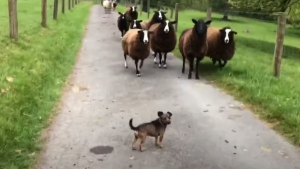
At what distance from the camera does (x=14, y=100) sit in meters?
8.00

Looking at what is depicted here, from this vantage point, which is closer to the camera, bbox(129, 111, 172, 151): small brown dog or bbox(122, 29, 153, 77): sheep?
bbox(129, 111, 172, 151): small brown dog

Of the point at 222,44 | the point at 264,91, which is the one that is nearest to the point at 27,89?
the point at 264,91

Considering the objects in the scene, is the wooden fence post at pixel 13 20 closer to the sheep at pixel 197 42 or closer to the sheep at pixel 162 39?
the sheep at pixel 162 39

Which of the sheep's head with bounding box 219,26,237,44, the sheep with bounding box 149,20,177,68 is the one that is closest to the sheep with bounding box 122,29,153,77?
the sheep with bounding box 149,20,177,68

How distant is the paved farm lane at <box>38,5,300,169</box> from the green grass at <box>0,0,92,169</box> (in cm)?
29

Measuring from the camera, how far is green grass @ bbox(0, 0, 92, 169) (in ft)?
20.3

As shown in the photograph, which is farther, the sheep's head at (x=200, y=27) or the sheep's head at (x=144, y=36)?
the sheep's head at (x=144, y=36)

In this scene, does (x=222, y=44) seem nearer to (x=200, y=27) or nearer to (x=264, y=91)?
(x=200, y=27)

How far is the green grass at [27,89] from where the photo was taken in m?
6.20

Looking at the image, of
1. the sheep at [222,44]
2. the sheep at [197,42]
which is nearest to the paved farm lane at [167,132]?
the sheep at [197,42]

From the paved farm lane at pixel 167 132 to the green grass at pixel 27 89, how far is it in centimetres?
29

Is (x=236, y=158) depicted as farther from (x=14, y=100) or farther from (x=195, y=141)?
(x=14, y=100)

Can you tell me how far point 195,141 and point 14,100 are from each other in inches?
141

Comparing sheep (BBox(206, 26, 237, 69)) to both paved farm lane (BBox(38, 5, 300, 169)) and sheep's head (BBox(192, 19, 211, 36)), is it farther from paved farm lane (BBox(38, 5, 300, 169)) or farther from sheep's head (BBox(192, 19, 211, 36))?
paved farm lane (BBox(38, 5, 300, 169))
